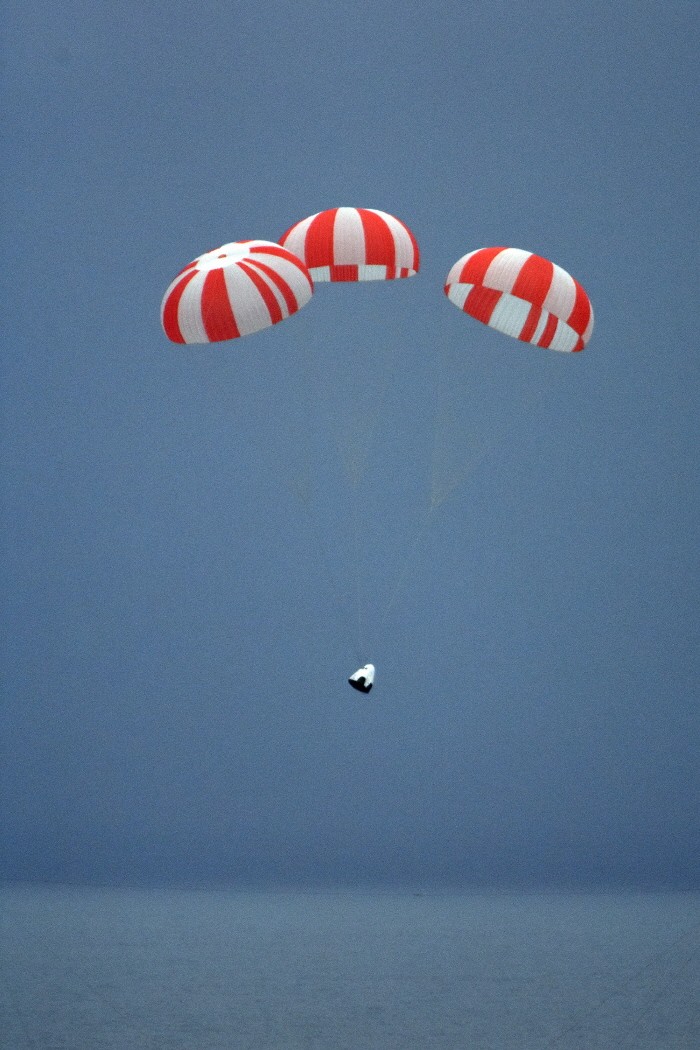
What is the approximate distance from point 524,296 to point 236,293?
1894mm

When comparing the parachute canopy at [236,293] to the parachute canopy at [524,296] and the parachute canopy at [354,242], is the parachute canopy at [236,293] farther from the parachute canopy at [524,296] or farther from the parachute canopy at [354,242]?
the parachute canopy at [524,296]

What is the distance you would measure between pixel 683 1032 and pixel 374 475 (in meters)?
6.91

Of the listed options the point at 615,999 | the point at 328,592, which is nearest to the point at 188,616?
the point at 328,592

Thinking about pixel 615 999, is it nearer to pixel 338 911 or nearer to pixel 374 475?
pixel 338 911

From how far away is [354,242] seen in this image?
9367 millimetres

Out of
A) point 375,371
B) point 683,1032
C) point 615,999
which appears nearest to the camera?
point 683,1032

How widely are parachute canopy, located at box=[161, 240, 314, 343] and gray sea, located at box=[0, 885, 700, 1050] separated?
423 cm

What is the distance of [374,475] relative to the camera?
13633 mm

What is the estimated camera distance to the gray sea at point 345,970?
7.76 meters

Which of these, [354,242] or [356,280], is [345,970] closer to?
[356,280]

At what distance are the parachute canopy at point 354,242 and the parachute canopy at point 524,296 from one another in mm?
437

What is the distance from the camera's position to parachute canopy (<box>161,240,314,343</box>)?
8.83 meters

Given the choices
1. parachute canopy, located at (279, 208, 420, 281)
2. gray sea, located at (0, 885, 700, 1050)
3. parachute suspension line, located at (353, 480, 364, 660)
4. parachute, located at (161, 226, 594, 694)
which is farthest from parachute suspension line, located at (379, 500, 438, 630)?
parachute canopy, located at (279, 208, 420, 281)

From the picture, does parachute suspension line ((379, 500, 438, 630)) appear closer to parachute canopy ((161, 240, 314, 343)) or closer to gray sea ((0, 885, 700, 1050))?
gray sea ((0, 885, 700, 1050))
